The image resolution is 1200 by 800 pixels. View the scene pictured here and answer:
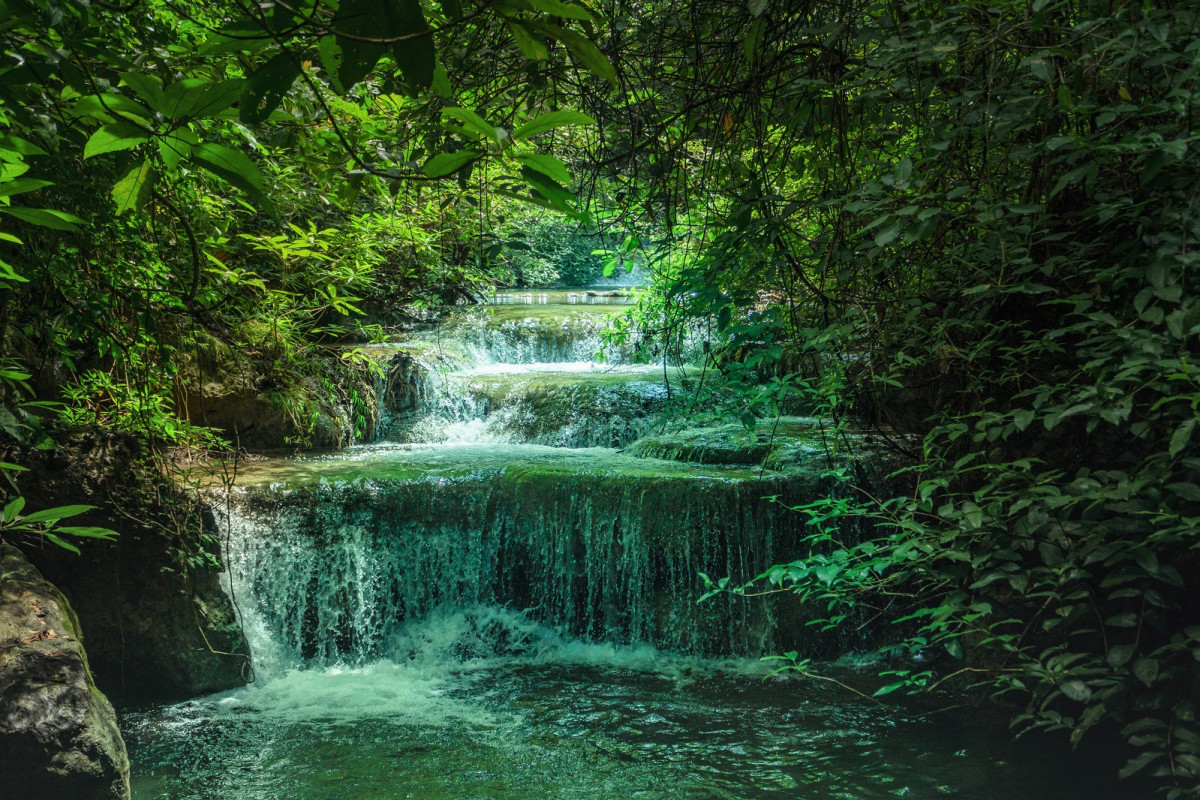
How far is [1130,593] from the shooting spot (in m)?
2.39

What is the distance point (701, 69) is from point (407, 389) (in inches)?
227

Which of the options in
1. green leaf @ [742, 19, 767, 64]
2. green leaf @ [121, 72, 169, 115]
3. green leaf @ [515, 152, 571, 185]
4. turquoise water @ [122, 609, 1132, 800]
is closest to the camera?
green leaf @ [121, 72, 169, 115]

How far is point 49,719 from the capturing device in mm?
2953

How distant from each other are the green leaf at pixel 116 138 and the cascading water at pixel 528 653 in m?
3.19

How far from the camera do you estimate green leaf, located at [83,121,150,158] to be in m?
0.93

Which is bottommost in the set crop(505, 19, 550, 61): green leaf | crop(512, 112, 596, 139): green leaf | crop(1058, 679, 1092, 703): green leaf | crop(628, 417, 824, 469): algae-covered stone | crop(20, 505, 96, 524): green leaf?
crop(1058, 679, 1092, 703): green leaf

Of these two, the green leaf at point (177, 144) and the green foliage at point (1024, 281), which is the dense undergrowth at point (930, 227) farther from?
the green leaf at point (177, 144)

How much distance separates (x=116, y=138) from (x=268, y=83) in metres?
0.19

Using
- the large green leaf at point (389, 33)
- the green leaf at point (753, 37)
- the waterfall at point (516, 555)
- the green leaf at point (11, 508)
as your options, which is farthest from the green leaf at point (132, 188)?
the waterfall at point (516, 555)

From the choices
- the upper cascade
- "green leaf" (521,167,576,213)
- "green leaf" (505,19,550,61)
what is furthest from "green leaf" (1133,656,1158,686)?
the upper cascade

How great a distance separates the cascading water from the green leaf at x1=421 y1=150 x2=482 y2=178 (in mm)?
3141

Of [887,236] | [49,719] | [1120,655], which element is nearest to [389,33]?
[887,236]

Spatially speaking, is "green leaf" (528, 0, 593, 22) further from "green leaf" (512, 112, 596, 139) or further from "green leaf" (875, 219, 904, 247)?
"green leaf" (875, 219, 904, 247)

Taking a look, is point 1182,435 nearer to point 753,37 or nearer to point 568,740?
point 753,37
